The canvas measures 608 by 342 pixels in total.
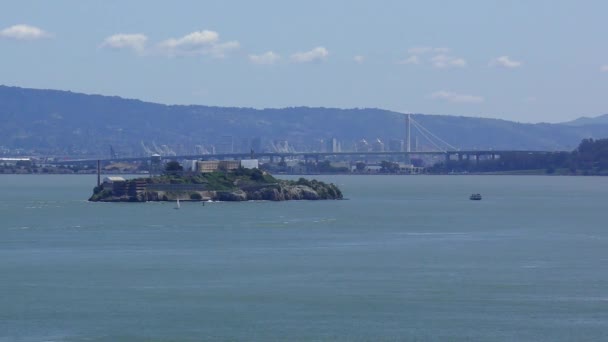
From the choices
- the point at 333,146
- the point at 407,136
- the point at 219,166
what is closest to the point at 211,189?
the point at 219,166

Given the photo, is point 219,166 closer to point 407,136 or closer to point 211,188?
point 211,188

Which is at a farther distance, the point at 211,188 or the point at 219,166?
the point at 219,166

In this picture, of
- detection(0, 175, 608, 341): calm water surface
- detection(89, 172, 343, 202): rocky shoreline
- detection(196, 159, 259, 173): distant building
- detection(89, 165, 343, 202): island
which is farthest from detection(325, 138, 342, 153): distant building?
detection(0, 175, 608, 341): calm water surface

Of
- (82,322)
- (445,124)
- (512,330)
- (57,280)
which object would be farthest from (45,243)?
(445,124)

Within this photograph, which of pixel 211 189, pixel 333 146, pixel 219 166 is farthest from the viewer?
pixel 333 146

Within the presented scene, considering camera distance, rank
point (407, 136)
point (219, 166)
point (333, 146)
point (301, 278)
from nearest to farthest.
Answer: point (301, 278) → point (219, 166) → point (407, 136) → point (333, 146)

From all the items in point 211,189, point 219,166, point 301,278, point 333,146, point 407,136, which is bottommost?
point 301,278

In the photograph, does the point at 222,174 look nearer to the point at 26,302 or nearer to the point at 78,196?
the point at 78,196
